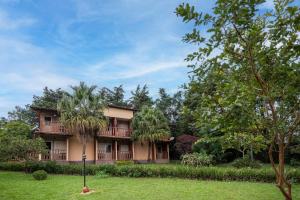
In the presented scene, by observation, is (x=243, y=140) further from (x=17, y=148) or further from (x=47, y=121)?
(x=47, y=121)

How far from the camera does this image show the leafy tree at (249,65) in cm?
315

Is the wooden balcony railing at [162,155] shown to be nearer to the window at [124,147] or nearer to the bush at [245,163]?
the window at [124,147]

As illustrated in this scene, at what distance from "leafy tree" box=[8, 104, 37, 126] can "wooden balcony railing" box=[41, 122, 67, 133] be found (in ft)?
78.0

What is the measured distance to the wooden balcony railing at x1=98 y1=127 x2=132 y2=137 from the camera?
29016mm

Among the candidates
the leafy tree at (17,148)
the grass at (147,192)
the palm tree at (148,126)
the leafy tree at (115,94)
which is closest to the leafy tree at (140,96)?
the leafy tree at (115,94)

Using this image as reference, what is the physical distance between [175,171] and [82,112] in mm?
10958

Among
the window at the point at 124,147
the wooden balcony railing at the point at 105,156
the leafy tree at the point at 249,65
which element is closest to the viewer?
the leafy tree at the point at 249,65

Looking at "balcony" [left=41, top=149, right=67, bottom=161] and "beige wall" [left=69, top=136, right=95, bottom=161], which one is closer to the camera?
"balcony" [left=41, top=149, right=67, bottom=161]

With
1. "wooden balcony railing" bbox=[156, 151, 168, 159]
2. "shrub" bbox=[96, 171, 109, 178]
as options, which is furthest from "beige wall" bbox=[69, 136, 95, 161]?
"shrub" bbox=[96, 171, 109, 178]

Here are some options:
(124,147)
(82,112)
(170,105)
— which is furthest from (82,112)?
(170,105)

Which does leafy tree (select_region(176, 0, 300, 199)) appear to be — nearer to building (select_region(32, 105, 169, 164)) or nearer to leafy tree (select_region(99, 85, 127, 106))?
building (select_region(32, 105, 169, 164))

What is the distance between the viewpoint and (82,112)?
25.3 meters

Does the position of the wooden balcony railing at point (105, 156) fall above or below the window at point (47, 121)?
below

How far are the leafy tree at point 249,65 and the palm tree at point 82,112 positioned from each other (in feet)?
73.2
